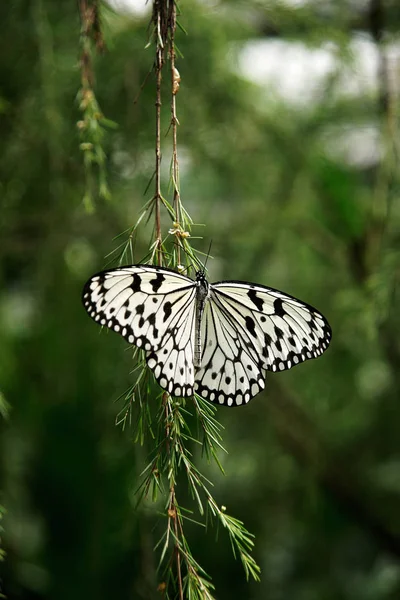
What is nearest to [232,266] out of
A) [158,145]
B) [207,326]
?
[207,326]

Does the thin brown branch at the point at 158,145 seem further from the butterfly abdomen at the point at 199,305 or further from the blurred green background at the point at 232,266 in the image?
the blurred green background at the point at 232,266

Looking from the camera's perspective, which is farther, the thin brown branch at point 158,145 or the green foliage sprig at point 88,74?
the green foliage sprig at point 88,74

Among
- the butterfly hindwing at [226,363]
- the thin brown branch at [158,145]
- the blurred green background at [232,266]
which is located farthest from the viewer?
the blurred green background at [232,266]

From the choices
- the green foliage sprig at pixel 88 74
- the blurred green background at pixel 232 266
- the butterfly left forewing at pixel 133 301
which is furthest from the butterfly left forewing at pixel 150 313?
the blurred green background at pixel 232 266

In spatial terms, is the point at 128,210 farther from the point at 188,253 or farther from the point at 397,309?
the point at 188,253

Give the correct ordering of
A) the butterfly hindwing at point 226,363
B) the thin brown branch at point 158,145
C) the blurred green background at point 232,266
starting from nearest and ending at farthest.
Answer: the thin brown branch at point 158,145, the butterfly hindwing at point 226,363, the blurred green background at point 232,266

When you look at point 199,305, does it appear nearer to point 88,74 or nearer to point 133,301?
point 133,301

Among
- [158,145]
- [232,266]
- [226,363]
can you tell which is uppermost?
[158,145]
